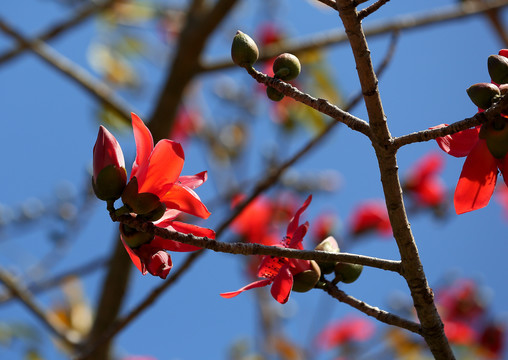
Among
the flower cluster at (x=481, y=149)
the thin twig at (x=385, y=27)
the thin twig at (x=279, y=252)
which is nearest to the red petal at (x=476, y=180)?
the flower cluster at (x=481, y=149)

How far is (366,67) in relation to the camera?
0.56 meters

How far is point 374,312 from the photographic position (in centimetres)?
63

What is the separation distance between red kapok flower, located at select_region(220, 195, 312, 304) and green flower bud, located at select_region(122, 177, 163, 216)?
0.13m

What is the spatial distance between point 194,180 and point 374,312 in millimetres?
261

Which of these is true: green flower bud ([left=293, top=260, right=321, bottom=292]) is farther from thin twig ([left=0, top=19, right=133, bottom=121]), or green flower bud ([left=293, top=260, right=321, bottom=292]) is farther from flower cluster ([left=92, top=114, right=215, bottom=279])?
thin twig ([left=0, top=19, right=133, bottom=121])

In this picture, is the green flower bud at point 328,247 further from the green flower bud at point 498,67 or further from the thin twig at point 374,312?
the green flower bud at point 498,67

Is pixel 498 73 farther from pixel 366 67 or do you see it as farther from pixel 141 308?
pixel 141 308

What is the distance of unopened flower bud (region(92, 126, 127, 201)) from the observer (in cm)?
62

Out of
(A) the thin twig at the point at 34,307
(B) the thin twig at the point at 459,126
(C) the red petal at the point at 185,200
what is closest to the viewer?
(B) the thin twig at the point at 459,126

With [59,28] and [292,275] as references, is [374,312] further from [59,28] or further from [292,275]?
[59,28]

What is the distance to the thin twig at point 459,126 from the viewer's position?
532mm

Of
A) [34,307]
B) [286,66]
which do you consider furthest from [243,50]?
[34,307]

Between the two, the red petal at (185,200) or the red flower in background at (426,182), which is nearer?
the red petal at (185,200)

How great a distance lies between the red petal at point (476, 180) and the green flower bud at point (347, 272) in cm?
13
